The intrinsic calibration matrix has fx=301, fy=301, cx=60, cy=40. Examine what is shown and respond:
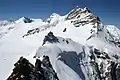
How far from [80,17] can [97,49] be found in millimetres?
58628

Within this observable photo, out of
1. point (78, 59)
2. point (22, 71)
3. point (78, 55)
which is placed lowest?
point (22, 71)

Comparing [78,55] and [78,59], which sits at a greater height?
[78,55]

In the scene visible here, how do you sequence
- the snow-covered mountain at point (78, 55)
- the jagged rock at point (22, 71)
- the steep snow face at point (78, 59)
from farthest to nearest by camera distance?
the snow-covered mountain at point (78, 55), the steep snow face at point (78, 59), the jagged rock at point (22, 71)

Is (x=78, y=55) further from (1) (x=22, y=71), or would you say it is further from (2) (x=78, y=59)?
(1) (x=22, y=71)

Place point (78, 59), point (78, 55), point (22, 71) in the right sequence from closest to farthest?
point (22, 71) → point (78, 59) → point (78, 55)

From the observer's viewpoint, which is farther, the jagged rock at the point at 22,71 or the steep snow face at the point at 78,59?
the steep snow face at the point at 78,59

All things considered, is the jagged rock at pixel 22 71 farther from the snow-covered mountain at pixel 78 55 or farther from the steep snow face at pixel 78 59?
the steep snow face at pixel 78 59

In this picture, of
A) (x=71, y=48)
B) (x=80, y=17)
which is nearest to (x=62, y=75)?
(x=71, y=48)

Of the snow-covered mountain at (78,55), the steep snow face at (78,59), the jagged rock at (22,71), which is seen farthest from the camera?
the snow-covered mountain at (78,55)

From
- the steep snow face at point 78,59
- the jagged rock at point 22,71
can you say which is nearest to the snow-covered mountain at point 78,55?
the steep snow face at point 78,59

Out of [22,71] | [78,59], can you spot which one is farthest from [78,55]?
[22,71]

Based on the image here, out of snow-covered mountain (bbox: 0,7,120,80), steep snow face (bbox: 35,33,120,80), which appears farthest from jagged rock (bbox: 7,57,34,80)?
steep snow face (bbox: 35,33,120,80)

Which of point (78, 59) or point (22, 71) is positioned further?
point (78, 59)

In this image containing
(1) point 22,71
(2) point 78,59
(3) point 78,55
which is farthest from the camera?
(3) point 78,55
